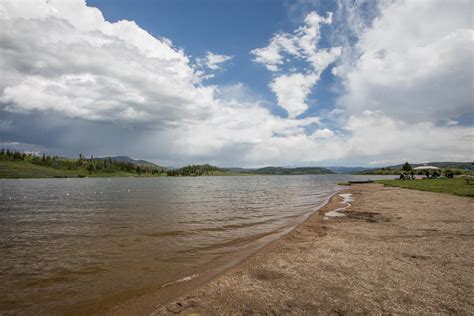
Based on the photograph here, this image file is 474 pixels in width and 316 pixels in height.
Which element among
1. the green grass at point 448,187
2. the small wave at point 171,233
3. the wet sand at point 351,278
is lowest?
the small wave at point 171,233

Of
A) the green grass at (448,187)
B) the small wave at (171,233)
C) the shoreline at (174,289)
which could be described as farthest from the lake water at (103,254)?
the green grass at (448,187)

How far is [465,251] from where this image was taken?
492 inches

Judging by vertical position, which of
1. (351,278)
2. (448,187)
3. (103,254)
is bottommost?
(103,254)

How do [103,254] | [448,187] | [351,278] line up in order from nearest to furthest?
1. [351,278]
2. [103,254]
3. [448,187]

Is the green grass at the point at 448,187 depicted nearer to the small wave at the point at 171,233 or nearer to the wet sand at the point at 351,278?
the wet sand at the point at 351,278

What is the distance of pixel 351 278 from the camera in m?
9.97

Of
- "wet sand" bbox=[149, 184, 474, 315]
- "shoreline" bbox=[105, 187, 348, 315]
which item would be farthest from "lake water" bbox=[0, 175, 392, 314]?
"wet sand" bbox=[149, 184, 474, 315]

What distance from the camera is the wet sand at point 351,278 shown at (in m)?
7.92

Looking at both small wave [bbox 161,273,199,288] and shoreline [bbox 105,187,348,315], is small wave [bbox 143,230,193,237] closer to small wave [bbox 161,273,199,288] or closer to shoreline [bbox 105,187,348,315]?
shoreline [bbox 105,187,348,315]

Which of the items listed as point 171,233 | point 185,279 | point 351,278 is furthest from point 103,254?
point 351,278

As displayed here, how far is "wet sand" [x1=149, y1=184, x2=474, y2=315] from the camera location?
7918 mm

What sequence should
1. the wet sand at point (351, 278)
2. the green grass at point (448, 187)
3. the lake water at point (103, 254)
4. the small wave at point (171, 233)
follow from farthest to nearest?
the green grass at point (448, 187)
the small wave at point (171, 233)
the lake water at point (103, 254)
the wet sand at point (351, 278)

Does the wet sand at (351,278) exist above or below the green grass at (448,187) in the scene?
below

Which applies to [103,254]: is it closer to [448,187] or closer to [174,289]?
[174,289]
